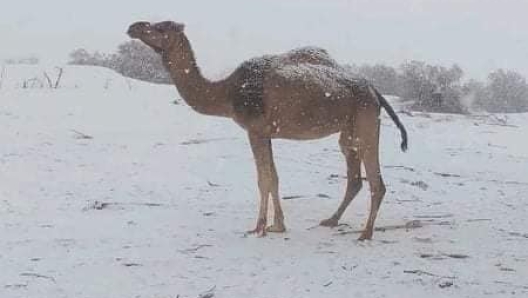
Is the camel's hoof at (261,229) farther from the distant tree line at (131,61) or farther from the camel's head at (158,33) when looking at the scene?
the distant tree line at (131,61)

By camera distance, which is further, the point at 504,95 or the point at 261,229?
the point at 504,95

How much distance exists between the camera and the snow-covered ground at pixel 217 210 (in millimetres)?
5570

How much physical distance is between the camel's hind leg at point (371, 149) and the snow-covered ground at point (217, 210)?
1.00 feet

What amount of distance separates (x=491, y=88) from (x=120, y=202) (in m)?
16.1

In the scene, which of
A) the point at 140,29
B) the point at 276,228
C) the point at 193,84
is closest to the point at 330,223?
the point at 276,228

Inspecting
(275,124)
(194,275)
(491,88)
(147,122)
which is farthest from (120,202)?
(491,88)

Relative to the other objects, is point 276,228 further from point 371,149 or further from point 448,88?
point 448,88

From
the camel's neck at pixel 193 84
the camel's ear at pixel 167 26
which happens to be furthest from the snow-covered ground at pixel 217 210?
the camel's ear at pixel 167 26

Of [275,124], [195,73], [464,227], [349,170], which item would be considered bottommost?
[464,227]

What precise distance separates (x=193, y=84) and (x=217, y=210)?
143cm

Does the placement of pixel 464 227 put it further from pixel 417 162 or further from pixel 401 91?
pixel 401 91

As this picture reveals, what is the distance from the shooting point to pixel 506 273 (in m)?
5.96

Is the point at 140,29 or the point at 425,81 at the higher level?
the point at 140,29

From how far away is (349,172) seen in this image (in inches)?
306
